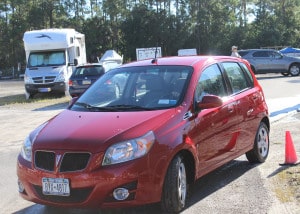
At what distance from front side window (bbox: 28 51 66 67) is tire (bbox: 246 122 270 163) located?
1774cm

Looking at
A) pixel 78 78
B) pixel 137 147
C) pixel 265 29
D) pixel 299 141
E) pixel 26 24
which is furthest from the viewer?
pixel 26 24

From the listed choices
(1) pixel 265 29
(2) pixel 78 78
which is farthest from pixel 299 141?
(1) pixel 265 29

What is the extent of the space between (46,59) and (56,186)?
66.3ft

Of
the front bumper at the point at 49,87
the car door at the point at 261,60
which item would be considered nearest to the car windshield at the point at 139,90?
the front bumper at the point at 49,87

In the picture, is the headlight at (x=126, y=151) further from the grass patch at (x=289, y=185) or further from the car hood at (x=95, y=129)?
the grass patch at (x=289, y=185)

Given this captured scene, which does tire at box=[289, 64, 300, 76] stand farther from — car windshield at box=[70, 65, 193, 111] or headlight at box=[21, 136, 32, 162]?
headlight at box=[21, 136, 32, 162]

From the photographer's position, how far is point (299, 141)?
888 centimetres

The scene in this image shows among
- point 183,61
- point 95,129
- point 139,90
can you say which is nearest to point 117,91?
point 139,90

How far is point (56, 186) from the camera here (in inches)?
189

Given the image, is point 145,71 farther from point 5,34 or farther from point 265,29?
point 5,34

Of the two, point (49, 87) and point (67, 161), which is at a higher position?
point (67, 161)

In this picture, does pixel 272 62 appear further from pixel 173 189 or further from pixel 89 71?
Answer: pixel 173 189

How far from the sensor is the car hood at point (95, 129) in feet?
15.8

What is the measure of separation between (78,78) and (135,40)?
37880mm
